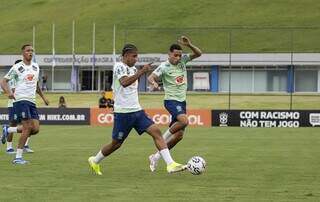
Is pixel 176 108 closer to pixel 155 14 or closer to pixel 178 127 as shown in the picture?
pixel 178 127

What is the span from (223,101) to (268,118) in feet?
57.3

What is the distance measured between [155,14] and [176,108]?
76.9 meters

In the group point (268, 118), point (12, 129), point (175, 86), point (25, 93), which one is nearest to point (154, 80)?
point (175, 86)

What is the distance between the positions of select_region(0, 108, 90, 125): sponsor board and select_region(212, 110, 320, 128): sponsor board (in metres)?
6.87

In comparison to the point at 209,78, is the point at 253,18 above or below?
above

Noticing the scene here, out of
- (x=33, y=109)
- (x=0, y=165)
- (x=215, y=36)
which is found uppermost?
(x=215, y=36)

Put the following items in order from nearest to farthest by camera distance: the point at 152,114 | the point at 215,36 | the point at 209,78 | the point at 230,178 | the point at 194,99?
the point at 230,178, the point at 152,114, the point at 194,99, the point at 209,78, the point at 215,36

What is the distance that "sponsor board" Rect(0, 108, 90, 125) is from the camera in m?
39.4

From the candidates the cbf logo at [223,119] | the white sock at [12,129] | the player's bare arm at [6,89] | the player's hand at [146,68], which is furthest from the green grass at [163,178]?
the cbf logo at [223,119]

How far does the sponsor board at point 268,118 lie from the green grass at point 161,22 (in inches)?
1280

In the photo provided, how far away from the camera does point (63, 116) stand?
130ft

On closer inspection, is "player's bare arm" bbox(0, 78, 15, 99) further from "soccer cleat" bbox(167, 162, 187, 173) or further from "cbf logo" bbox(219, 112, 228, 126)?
"cbf logo" bbox(219, 112, 228, 126)

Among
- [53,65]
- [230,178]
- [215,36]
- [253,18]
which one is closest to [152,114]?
[230,178]

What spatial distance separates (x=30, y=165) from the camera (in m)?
15.2
